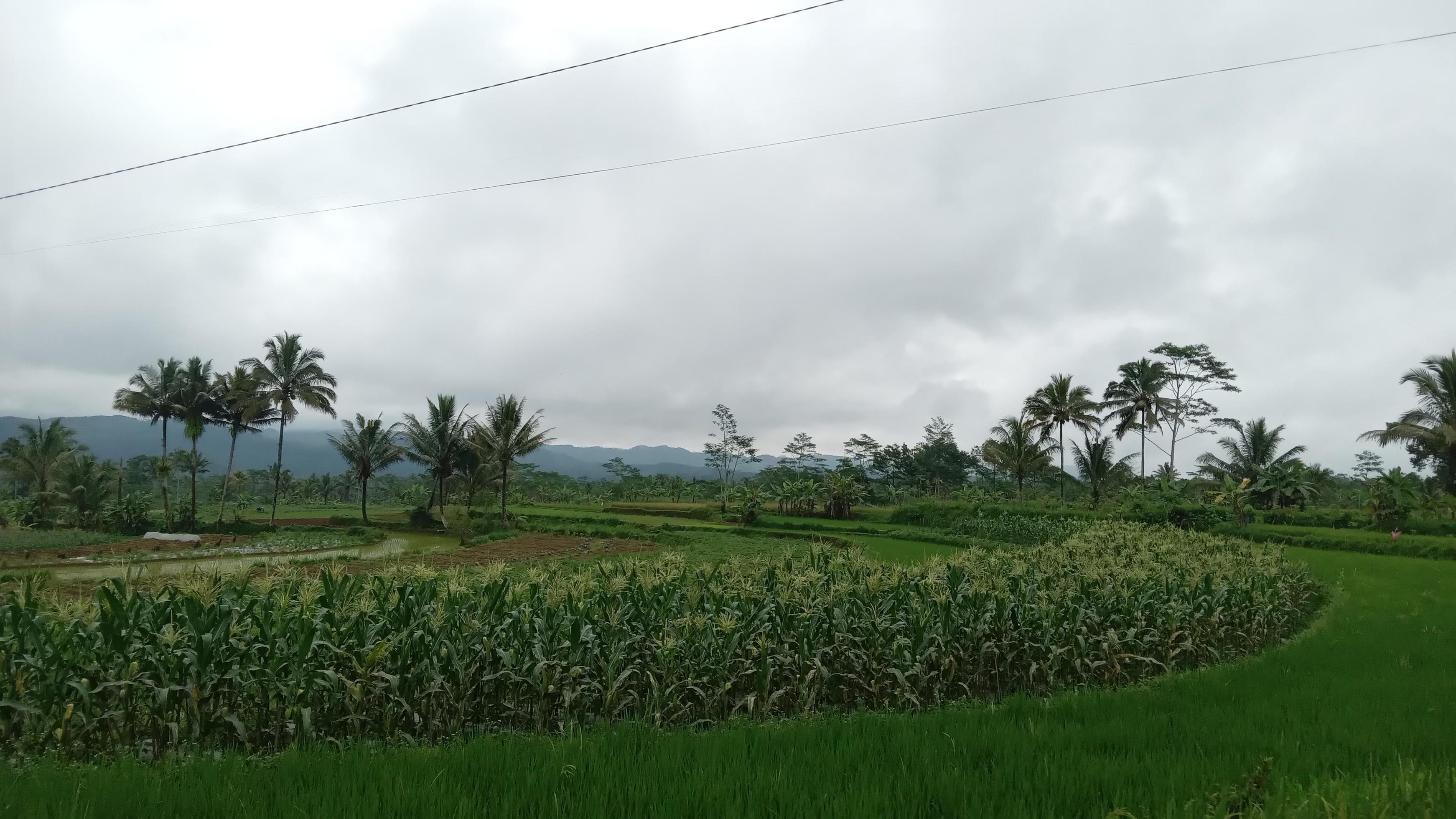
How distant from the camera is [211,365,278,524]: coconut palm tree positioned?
35.9 metres

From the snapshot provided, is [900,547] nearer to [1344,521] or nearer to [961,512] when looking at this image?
[961,512]

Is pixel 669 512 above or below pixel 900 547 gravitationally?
below

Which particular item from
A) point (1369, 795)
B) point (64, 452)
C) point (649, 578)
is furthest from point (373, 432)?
point (1369, 795)

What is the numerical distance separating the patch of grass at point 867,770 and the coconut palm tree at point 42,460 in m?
42.1

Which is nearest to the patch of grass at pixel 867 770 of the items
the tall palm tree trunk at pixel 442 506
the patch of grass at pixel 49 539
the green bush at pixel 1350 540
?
the green bush at pixel 1350 540

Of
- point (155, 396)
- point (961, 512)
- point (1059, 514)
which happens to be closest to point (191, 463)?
point (155, 396)

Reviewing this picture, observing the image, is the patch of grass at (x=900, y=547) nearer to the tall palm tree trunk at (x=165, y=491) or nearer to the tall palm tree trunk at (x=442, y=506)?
the tall palm tree trunk at (x=442, y=506)

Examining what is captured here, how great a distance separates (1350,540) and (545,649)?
2694 cm

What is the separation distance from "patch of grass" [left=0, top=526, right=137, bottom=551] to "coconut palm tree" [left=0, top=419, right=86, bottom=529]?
4.55 m

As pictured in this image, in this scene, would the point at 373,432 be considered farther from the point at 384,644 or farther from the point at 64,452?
the point at 384,644

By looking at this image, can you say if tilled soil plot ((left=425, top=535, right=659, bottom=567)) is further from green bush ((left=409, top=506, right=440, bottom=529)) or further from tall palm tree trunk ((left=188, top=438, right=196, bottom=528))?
tall palm tree trunk ((left=188, top=438, right=196, bottom=528))

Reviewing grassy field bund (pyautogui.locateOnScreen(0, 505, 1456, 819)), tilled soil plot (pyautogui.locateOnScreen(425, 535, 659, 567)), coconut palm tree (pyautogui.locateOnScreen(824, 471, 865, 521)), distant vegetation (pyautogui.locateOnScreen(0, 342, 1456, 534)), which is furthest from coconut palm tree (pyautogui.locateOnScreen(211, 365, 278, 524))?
grassy field bund (pyautogui.locateOnScreen(0, 505, 1456, 819))

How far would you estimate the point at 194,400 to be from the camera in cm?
3631

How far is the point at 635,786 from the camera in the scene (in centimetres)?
314
